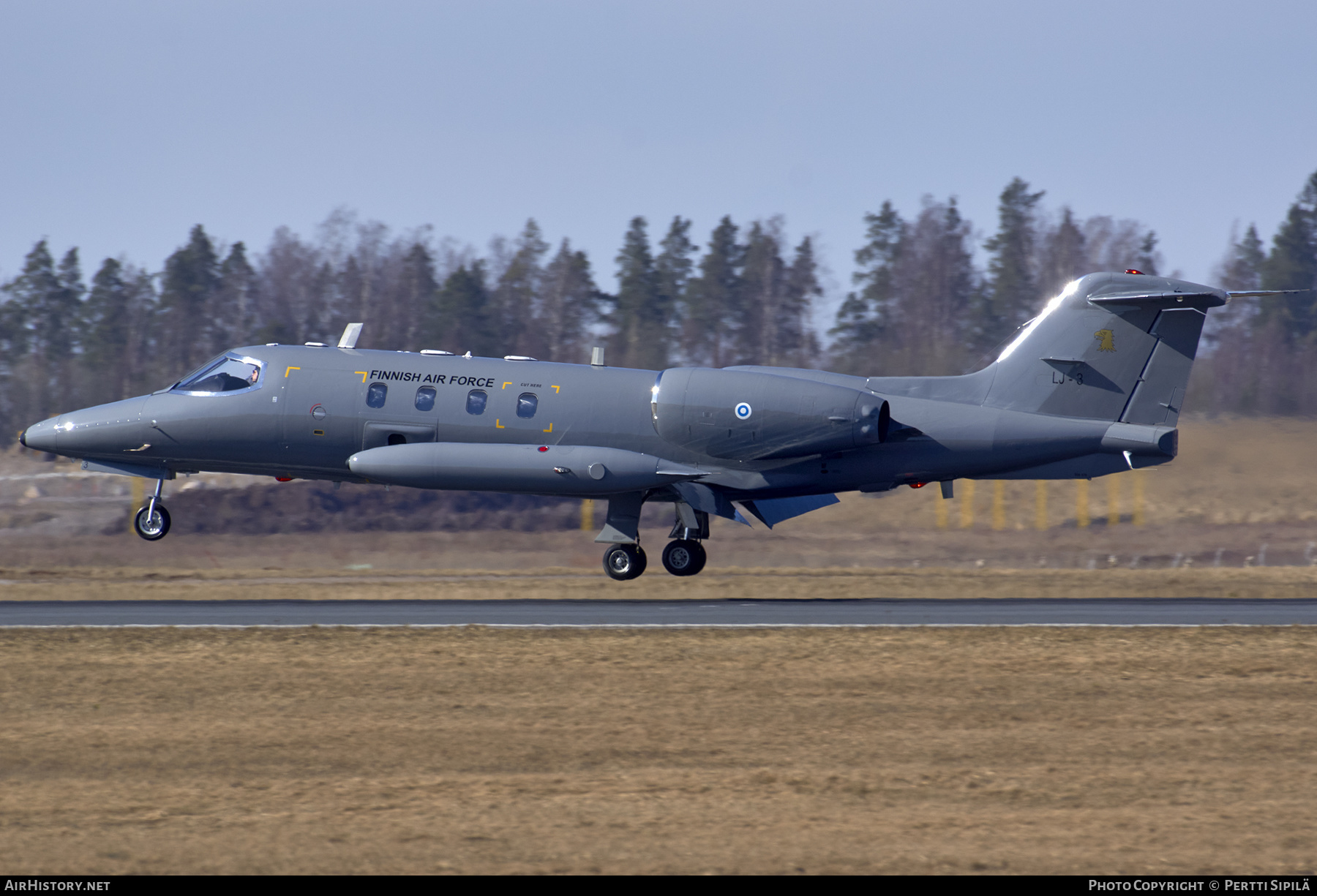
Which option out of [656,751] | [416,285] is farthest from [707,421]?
[416,285]

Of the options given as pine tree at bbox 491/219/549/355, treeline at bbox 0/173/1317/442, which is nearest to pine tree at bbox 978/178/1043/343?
treeline at bbox 0/173/1317/442

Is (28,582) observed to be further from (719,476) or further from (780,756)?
(780,756)

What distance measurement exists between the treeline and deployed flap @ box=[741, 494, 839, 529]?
47.6 meters

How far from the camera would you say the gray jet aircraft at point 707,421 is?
24891 mm

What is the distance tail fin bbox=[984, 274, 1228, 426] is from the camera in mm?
24844

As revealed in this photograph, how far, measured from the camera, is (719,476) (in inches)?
1014

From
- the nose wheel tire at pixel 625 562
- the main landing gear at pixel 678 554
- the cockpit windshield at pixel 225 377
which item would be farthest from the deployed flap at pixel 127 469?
the main landing gear at pixel 678 554

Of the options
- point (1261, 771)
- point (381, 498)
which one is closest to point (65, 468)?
point (381, 498)

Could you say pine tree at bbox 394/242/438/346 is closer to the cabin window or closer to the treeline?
the treeline

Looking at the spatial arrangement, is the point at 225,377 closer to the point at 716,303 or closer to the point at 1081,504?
the point at 1081,504

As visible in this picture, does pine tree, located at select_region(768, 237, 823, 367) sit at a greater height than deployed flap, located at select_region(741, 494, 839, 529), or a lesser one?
greater

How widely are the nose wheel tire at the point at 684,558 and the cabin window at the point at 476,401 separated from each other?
470 centimetres

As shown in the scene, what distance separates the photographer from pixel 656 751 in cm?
1262
